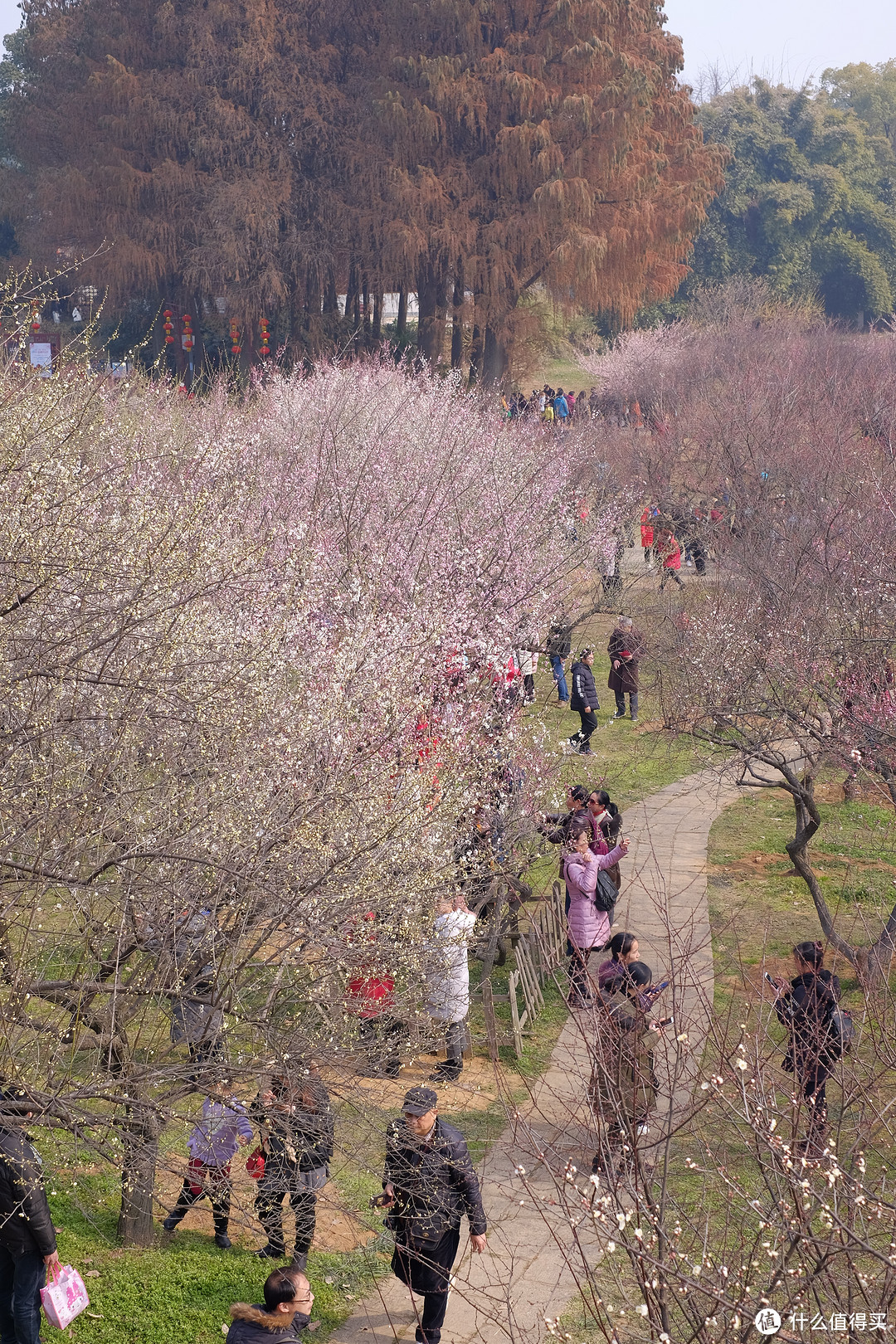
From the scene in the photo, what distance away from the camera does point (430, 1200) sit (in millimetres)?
6055

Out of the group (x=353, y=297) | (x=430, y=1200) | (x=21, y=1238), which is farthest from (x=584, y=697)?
(x=353, y=297)

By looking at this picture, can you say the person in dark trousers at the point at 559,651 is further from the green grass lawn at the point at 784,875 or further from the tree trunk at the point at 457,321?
the tree trunk at the point at 457,321

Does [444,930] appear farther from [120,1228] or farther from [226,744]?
[120,1228]

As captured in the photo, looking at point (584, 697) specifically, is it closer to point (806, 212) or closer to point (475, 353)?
point (475, 353)

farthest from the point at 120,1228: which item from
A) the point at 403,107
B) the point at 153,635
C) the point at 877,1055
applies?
the point at 403,107

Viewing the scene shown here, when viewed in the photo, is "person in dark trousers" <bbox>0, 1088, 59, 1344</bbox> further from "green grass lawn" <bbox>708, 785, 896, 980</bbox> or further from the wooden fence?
"green grass lawn" <bbox>708, 785, 896, 980</bbox>

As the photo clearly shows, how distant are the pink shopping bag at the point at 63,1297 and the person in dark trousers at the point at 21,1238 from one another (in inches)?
4.0

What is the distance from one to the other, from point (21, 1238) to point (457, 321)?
35416mm

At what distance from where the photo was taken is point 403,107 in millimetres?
35531

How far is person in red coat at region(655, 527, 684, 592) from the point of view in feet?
77.4

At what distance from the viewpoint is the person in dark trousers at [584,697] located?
17188 mm

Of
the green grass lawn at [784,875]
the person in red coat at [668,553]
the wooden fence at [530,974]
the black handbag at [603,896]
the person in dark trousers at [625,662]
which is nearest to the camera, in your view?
the wooden fence at [530,974]

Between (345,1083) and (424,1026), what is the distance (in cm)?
145

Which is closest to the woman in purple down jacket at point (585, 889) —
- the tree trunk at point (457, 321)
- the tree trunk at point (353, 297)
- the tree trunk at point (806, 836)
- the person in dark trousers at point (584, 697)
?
the tree trunk at point (806, 836)
